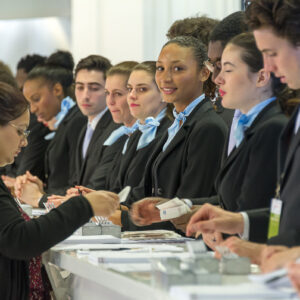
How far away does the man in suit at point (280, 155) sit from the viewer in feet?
8.18

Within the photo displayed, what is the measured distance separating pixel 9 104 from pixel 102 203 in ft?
2.03

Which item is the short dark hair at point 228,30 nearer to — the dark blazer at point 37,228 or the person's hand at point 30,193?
the dark blazer at point 37,228

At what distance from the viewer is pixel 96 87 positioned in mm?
5613

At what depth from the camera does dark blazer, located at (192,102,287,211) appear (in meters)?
2.96

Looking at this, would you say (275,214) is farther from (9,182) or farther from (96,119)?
(9,182)

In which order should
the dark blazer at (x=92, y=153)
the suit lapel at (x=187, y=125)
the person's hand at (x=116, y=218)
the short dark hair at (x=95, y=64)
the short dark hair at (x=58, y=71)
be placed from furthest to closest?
1. the short dark hair at (x=58, y=71)
2. the short dark hair at (x=95, y=64)
3. the dark blazer at (x=92, y=153)
4. the person's hand at (x=116, y=218)
5. the suit lapel at (x=187, y=125)

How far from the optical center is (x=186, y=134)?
3848mm

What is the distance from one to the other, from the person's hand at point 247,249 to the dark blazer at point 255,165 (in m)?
0.48

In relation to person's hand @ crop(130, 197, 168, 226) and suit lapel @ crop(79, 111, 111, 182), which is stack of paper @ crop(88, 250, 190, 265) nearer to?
person's hand @ crop(130, 197, 168, 226)

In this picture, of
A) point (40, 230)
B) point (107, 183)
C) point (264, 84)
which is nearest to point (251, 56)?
point (264, 84)

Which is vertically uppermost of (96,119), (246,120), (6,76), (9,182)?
(6,76)

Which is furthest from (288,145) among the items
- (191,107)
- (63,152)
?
(63,152)

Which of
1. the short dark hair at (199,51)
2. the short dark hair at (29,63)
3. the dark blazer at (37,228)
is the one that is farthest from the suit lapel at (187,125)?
the short dark hair at (29,63)

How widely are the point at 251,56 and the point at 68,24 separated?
6.67 metres
